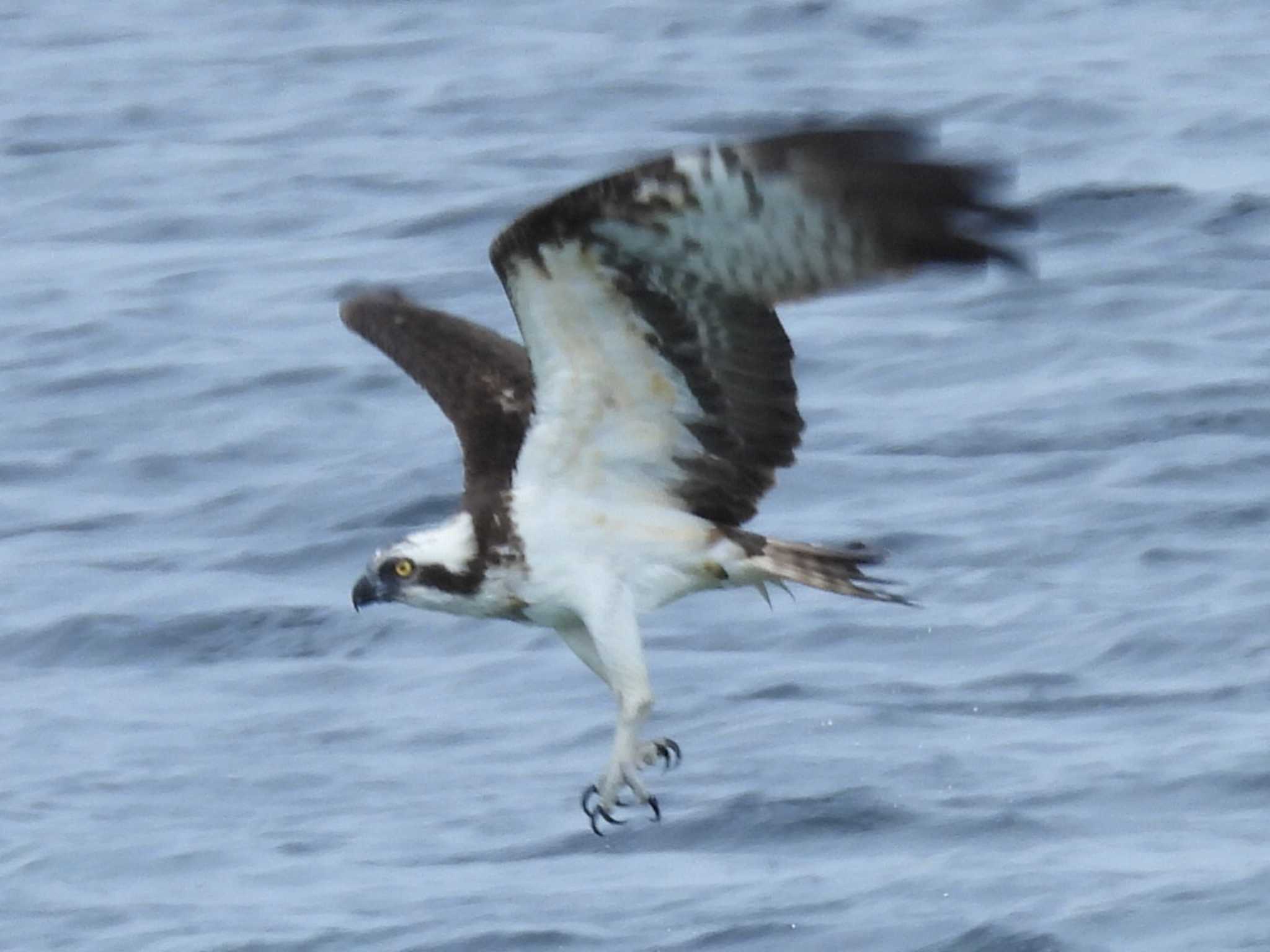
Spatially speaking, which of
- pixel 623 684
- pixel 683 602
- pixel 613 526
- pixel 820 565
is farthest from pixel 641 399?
pixel 683 602

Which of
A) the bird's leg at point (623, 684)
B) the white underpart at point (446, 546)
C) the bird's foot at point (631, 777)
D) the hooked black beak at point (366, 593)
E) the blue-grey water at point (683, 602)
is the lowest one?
the blue-grey water at point (683, 602)

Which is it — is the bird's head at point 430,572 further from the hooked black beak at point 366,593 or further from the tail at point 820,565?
the tail at point 820,565

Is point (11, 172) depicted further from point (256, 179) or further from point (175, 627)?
point (175, 627)

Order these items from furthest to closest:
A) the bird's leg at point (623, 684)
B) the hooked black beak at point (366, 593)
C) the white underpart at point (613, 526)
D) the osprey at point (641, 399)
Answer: the hooked black beak at point (366, 593) → the bird's leg at point (623, 684) → the white underpart at point (613, 526) → the osprey at point (641, 399)

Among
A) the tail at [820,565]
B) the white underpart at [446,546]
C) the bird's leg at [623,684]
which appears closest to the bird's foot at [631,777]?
the bird's leg at [623,684]

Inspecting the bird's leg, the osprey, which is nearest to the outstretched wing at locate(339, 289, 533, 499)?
the osprey

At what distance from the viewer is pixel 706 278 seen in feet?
27.0

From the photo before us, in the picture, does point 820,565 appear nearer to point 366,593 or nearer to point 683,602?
point 366,593

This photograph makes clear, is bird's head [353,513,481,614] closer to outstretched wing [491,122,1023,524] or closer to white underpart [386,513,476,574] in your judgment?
white underpart [386,513,476,574]

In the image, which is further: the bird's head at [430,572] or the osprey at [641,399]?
the bird's head at [430,572]

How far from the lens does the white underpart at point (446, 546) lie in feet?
30.1

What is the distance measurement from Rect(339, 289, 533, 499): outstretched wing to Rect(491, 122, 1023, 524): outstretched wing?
0.29m

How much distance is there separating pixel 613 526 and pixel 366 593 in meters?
0.78

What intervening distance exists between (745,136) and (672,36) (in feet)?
50.8
